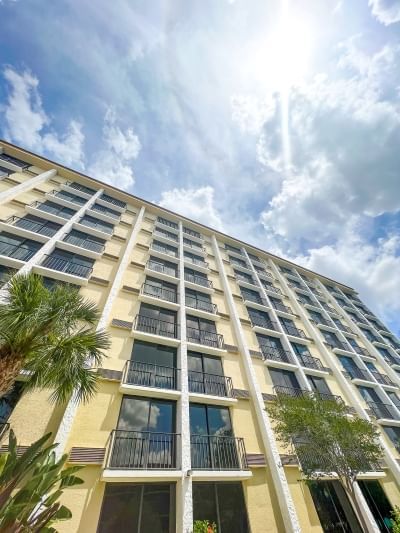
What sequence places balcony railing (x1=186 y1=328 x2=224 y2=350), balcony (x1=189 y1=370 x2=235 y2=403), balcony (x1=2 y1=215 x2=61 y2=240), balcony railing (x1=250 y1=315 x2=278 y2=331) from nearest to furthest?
1. balcony (x1=189 y1=370 x2=235 y2=403)
2. balcony railing (x1=186 y1=328 x2=224 y2=350)
3. balcony (x1=2 y1=215 x2=61 y2=240)
4. balcony railing (x1=250 y1=315 x2=278 y2=331)

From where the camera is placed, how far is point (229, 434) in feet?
37.5

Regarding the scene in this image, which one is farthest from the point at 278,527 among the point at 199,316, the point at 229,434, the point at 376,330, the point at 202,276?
the point at 376,330

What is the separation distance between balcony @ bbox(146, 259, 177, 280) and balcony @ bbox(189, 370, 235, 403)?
7.62 meters

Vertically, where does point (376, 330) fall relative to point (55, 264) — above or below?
above

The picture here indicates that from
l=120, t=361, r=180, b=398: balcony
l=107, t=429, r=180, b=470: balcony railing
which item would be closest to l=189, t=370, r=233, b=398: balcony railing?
l=120, t=361, r=180, b=398: balcony

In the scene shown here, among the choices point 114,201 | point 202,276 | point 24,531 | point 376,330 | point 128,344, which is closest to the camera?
point 24,531

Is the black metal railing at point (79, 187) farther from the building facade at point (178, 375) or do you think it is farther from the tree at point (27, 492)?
the tree at point (27, 492)

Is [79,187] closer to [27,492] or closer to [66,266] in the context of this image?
[66,266]

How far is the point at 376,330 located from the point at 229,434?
86.7 feet

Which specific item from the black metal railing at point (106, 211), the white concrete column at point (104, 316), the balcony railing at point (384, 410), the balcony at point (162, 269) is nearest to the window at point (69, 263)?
the white concrete column at point (104, 316)

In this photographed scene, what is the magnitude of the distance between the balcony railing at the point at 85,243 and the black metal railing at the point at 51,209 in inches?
109

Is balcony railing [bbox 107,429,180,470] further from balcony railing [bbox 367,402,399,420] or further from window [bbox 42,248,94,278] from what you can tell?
balcony railing [bbox 367,402,399,420]

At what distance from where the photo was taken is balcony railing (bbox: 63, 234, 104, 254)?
1719cm

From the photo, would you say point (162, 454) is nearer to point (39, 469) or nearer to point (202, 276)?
point (39, 469)
